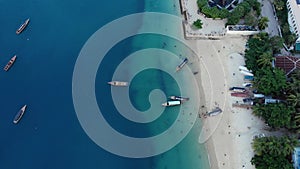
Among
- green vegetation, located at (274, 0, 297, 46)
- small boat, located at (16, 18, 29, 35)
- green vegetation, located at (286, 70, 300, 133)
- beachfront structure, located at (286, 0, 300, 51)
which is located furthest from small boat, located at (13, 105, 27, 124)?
beachfront structure, located at (286, 0, 300, 51)

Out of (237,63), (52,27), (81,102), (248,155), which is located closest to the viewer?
(248,155)

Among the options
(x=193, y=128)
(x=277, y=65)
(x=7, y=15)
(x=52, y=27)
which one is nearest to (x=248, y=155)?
(x=193, y=128)

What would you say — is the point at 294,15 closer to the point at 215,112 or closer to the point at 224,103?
the point at 224,103

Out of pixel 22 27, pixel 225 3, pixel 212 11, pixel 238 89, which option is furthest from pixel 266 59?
pixel 22 27

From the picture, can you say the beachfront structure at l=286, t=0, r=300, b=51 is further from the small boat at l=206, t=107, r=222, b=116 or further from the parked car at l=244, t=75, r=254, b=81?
the small boat at l=206, t=107, r=222, b=116

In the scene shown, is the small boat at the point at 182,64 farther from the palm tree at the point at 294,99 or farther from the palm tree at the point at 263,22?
the palm tree at the point at 294,99

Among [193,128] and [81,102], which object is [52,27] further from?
[193,128]
